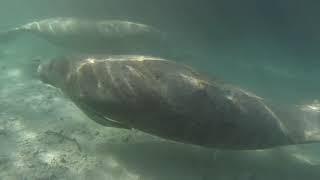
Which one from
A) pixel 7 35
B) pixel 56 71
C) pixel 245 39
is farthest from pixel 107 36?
pixel 7 35

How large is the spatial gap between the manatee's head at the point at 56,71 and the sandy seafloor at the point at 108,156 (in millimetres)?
848

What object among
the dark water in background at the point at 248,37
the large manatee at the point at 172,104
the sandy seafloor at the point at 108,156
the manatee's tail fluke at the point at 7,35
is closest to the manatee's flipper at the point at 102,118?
the large manatee at the point at 172,104

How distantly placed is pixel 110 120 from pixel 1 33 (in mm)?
14512

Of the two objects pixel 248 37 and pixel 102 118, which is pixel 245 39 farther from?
pixel 102 118

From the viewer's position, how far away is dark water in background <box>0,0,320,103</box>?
1262 cm

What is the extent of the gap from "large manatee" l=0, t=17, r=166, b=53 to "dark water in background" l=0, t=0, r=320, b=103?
52.2 inches

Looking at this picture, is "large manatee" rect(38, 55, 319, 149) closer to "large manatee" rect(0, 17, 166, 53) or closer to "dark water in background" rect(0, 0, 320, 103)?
"large manatee" rect(0, 17, 166, 53)

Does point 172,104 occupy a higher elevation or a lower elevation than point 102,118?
higher

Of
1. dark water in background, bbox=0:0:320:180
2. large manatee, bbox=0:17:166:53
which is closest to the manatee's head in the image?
dark water in background, bbox=0:0:320:180

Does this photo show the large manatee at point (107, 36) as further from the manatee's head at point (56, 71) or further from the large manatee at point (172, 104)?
the large manatee at point (172, 104)

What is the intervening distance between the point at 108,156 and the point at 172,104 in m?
1.98

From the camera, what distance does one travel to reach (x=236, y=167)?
725 centimetres

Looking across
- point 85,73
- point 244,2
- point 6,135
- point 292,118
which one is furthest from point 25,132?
point 244,2

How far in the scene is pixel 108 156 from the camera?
6898 millimetres
